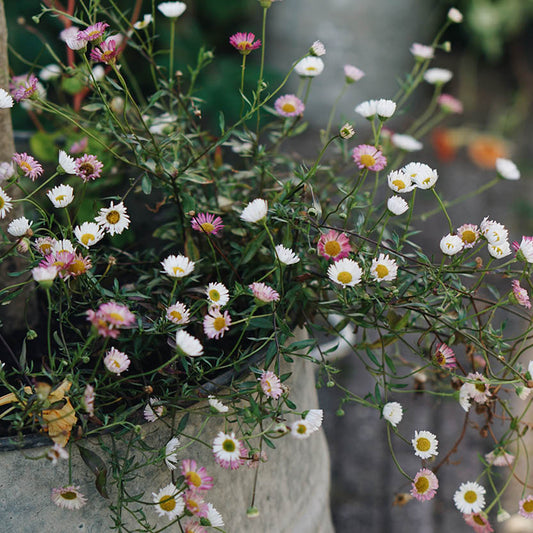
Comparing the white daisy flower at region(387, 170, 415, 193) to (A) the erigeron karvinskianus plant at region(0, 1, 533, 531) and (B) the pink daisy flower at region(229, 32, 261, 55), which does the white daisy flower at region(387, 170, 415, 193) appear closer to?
(A) the erigeron karvinskianus plant at region(0, 1, 533, 531)

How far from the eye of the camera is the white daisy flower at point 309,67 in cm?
69

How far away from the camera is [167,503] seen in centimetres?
52

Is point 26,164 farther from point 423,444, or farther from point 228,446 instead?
point 423,444

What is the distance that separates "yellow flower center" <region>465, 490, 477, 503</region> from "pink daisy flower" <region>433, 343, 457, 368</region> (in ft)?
0.36

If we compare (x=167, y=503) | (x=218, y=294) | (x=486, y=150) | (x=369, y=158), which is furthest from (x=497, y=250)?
(x=486, y=150)

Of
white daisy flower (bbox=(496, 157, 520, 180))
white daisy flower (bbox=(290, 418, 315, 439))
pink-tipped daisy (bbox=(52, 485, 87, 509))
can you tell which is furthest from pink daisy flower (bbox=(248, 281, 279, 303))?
white daisy flower (bbox=(496, 157, 520, 180))

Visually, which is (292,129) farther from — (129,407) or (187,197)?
(129,407)

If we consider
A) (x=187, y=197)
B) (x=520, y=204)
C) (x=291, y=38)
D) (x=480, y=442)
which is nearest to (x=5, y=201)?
(x=187, y=197)

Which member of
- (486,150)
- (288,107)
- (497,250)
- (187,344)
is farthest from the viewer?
(486,150)

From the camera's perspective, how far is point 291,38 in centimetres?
243

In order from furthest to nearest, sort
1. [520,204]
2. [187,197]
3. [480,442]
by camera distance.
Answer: [520,204]
[480,442]
[187,197]

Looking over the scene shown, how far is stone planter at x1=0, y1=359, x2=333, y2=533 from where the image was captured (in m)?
0.54

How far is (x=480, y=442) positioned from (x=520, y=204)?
3.02 feet

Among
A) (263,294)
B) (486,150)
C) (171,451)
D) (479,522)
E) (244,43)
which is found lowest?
(486,150)
